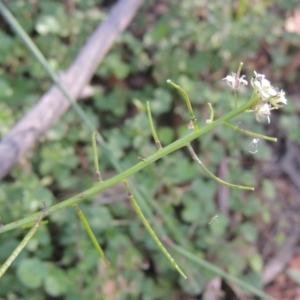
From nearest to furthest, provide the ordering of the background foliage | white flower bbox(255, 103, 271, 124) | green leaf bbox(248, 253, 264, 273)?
1. white flower bbox(255, 103, 271, 124)
2. the background foliage
3. green leaf bbox(248, 253, 264, 273)

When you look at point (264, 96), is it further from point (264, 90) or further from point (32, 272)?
point (32, 272)

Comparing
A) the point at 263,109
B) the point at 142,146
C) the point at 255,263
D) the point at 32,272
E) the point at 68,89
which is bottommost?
the point at 255,263

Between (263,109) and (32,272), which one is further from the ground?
(263,109)

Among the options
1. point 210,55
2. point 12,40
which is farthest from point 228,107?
point 12,40

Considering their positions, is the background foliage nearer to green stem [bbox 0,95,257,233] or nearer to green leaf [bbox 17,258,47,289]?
green leaf [bbox 17,258,47,289]

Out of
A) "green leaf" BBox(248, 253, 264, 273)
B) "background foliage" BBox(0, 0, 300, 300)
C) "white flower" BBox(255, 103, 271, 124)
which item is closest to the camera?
"white flower" BBox(255, 103, 271, 124)

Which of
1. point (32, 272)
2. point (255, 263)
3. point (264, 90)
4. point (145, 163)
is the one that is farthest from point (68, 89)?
point (264, 90)

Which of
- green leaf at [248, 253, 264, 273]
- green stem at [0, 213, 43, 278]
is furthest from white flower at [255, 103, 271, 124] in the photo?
green leaf at [248, 253, 264, 273]

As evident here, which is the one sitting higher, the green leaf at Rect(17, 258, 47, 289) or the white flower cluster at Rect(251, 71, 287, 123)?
the white flower cluster at Rect(251, 71, 287, 123)
